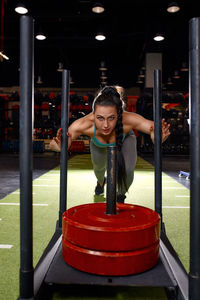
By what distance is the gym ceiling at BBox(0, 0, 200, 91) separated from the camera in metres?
6.68

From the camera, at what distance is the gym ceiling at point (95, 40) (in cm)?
668

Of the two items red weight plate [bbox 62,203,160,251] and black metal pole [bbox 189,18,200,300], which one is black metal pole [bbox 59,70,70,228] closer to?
red weight plate [bbox 62,203,160,251]

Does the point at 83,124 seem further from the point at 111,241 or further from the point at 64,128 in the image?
the point at 111,241

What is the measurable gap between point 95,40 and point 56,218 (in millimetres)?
8527

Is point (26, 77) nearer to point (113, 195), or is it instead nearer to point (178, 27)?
point (113, 195)

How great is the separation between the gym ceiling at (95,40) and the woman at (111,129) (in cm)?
470

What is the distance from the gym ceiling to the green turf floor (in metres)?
4.14

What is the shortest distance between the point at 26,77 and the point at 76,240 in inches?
26.8

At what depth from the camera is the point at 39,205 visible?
2.73m

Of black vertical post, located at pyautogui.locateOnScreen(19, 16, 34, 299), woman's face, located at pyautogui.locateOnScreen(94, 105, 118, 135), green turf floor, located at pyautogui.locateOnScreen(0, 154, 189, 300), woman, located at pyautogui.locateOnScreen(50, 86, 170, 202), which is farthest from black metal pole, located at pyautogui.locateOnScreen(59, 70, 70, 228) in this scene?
black vertical post, located at pyautogui.locateOnScreen(19, 16, 34, 299)

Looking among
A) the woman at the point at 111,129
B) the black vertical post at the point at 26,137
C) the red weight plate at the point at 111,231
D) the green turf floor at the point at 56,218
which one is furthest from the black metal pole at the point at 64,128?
the black vertical post at the point at 26,137

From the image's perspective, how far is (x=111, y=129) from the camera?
176 cm

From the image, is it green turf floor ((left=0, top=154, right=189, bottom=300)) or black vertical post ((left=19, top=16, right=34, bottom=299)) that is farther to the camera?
green turf floor ((left=0, top=154, right=189, bottom=300))

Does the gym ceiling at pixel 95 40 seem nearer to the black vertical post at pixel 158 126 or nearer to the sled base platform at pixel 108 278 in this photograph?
the black vertical post at pixel 158 126
